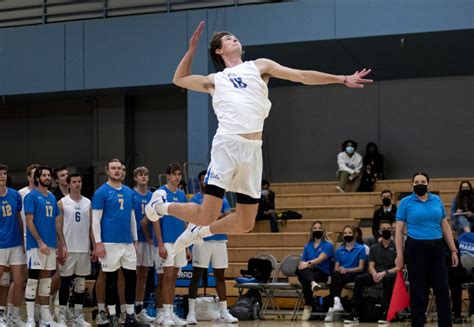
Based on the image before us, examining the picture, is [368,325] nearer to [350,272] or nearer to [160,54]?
[350,272]

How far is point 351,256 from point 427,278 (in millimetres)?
4974

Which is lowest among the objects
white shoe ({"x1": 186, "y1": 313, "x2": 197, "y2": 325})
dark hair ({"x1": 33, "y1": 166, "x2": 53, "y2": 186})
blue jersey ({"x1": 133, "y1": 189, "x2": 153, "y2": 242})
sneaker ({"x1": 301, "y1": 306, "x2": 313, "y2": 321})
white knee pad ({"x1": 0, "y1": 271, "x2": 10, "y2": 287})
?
sneaker ({"x1": 301, "y1": 306, "x2": 313, "y2": 321})

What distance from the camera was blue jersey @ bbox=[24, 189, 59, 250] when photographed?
1193cm

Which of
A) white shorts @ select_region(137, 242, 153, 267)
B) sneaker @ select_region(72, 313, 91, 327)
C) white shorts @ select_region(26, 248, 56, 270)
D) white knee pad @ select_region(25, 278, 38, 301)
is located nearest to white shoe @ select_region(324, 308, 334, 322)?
white shorts @ select_region(137, 242, 153, 267)

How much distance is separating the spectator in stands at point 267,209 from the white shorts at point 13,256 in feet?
24.6

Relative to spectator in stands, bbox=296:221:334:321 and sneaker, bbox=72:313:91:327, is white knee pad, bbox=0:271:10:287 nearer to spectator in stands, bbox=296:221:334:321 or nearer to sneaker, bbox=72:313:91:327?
sneaker, bbox=72:313:91:327

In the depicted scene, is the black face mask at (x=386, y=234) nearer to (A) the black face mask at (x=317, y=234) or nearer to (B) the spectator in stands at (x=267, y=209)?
(A) the black face mask at (x=317, y=234)

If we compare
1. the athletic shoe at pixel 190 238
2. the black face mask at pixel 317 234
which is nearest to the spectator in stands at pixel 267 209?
the black face mask at pixel 317 234

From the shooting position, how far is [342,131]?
2309 cm

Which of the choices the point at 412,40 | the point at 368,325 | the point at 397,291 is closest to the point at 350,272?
the point at 368,325

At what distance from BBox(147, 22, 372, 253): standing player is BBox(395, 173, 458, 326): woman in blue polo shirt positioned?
8.58 ft

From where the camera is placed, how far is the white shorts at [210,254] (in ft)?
44.1

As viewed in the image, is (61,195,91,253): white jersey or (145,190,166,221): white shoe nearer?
(145,190,166,221): white shoe

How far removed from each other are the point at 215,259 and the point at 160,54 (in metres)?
8.09
